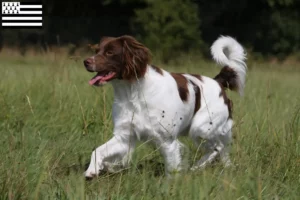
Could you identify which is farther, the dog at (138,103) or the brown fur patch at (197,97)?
the brown fur patch at (197,97)

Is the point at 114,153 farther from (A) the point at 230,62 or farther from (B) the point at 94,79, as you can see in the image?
(A) the point at 230,62

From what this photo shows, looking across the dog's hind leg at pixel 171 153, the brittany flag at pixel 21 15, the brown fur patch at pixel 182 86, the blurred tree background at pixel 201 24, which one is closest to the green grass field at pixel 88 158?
the dog's hind leg at pixel 171 153

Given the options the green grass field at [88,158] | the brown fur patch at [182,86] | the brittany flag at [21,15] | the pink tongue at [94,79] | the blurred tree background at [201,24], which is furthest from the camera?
the blurred tree background at [201,24]

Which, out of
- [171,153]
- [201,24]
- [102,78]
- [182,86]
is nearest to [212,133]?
[182,86]

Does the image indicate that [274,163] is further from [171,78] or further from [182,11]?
[182,11]

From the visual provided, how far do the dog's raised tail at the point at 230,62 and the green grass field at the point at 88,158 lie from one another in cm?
40

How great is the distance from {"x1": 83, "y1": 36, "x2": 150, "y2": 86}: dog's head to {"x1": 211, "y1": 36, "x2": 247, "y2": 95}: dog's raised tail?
1.33 metres

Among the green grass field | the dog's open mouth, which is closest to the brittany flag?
the green grass field

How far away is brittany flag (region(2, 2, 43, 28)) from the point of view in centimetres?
2568

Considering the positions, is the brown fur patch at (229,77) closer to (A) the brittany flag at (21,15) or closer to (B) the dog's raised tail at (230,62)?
(B) the dog's raised tail at (230,62)

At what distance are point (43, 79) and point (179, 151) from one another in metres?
3.73

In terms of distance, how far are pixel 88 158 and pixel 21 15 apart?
69.8ft

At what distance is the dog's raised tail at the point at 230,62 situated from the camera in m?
6.14

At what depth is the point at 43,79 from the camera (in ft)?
27.1
